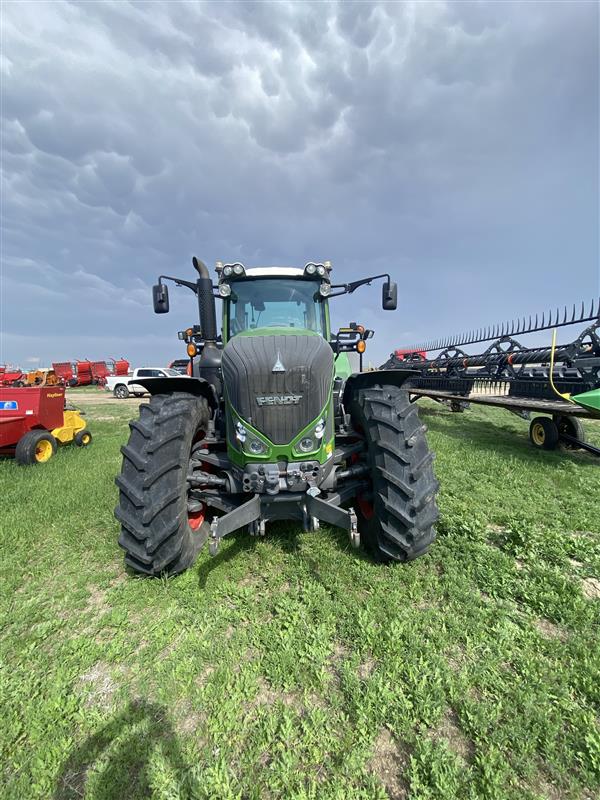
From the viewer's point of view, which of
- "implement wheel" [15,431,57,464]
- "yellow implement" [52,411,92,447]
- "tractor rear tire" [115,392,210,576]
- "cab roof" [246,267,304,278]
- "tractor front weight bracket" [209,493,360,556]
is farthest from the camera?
"yellow implement" [52,411,92,447]

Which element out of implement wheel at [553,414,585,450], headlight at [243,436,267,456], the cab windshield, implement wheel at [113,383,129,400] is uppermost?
the cab windshield

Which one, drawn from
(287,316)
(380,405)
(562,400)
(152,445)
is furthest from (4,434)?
(562,400)

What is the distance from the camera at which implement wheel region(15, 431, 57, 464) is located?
19.8 feet

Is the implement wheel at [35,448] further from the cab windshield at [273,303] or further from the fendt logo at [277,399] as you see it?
the fendt logo at [277,399]

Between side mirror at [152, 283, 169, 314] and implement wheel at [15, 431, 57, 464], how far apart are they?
13.5 ft

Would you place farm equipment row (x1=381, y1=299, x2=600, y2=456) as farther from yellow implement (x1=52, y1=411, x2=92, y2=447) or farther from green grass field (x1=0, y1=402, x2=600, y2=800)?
yellow implement (x1=52, y1=411, x2=92, y2=447)

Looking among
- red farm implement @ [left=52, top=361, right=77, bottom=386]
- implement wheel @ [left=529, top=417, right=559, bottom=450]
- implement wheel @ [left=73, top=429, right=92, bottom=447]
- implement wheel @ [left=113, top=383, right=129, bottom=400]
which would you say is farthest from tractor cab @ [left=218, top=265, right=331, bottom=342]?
red farm implement @ [left=52, top=361, right=77, bottom=386]

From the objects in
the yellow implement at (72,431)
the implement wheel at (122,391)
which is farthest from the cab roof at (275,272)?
the implement wheel at (122,391)

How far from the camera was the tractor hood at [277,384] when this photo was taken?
99.3 inches

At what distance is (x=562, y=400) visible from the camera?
20.2 ft

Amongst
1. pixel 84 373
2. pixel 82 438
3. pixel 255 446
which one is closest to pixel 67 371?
pixel 84 373

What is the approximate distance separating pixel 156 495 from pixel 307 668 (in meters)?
1.49

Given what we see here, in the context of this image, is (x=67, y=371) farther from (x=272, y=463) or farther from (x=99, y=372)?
(x=272, y=463)

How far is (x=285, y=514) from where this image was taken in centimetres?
272
